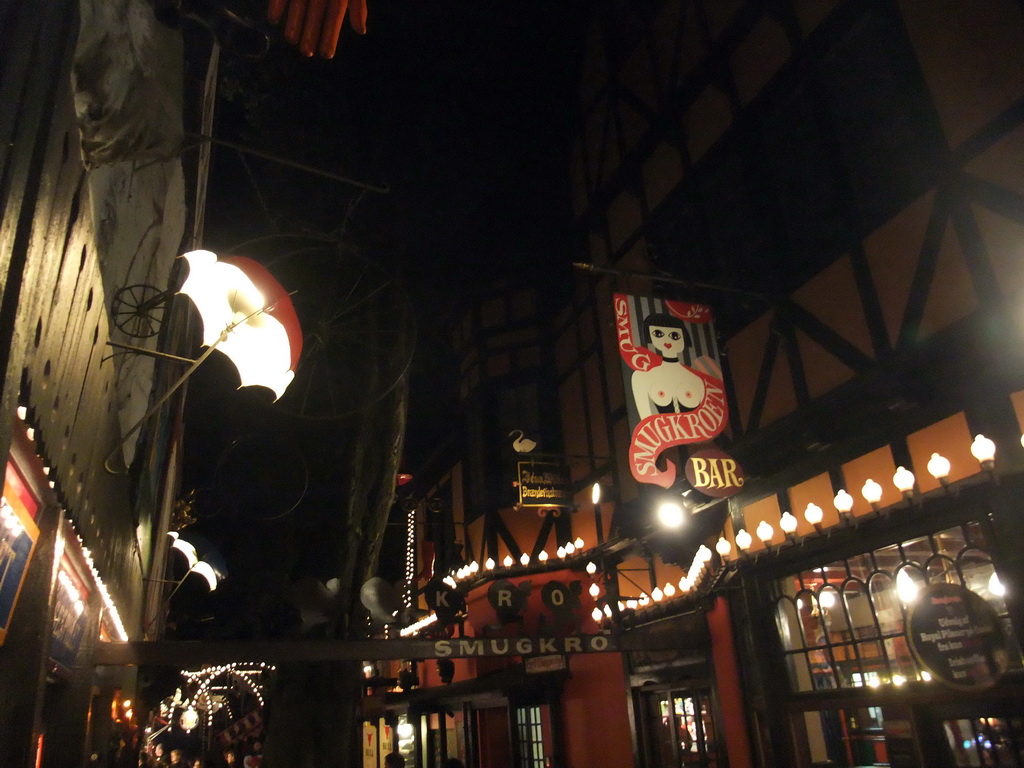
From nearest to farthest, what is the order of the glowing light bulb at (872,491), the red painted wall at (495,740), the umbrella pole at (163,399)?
the umbrella pole at (163,399), the glowing light bulb at (872,491), the red painted wall at (495,740)

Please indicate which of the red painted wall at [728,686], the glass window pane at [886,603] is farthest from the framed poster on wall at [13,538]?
the red painted wall at [728,686]

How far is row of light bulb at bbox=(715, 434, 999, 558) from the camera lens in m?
5.90

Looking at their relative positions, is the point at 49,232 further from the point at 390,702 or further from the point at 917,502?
the point at 390,702

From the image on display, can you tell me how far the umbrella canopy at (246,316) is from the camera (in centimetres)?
391

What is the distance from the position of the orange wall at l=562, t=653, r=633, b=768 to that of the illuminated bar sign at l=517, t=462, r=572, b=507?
8.77ft

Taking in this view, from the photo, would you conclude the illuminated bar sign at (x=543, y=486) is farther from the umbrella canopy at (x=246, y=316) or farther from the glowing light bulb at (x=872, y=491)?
the umbrella canopy at (x=246, y=316)

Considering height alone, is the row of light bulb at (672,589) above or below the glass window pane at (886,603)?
above

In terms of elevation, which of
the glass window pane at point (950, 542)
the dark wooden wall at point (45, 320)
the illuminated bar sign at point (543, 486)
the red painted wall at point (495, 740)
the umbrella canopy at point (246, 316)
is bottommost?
the red painted wall at point (495, 740)

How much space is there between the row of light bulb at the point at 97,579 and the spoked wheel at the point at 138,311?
1.20m

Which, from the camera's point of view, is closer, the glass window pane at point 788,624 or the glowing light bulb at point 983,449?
the glowing light bulb at point 983,449

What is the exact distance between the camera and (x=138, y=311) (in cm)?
398

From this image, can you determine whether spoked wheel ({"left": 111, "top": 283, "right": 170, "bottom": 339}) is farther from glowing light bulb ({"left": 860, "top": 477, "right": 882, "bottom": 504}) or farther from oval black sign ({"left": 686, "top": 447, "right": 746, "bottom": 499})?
glowing light bulb ({"left": 860, "top": 477, "right": 882, "bottom": 504})

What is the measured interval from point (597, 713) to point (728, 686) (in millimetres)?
4037

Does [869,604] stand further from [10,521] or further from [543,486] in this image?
[10,521]
